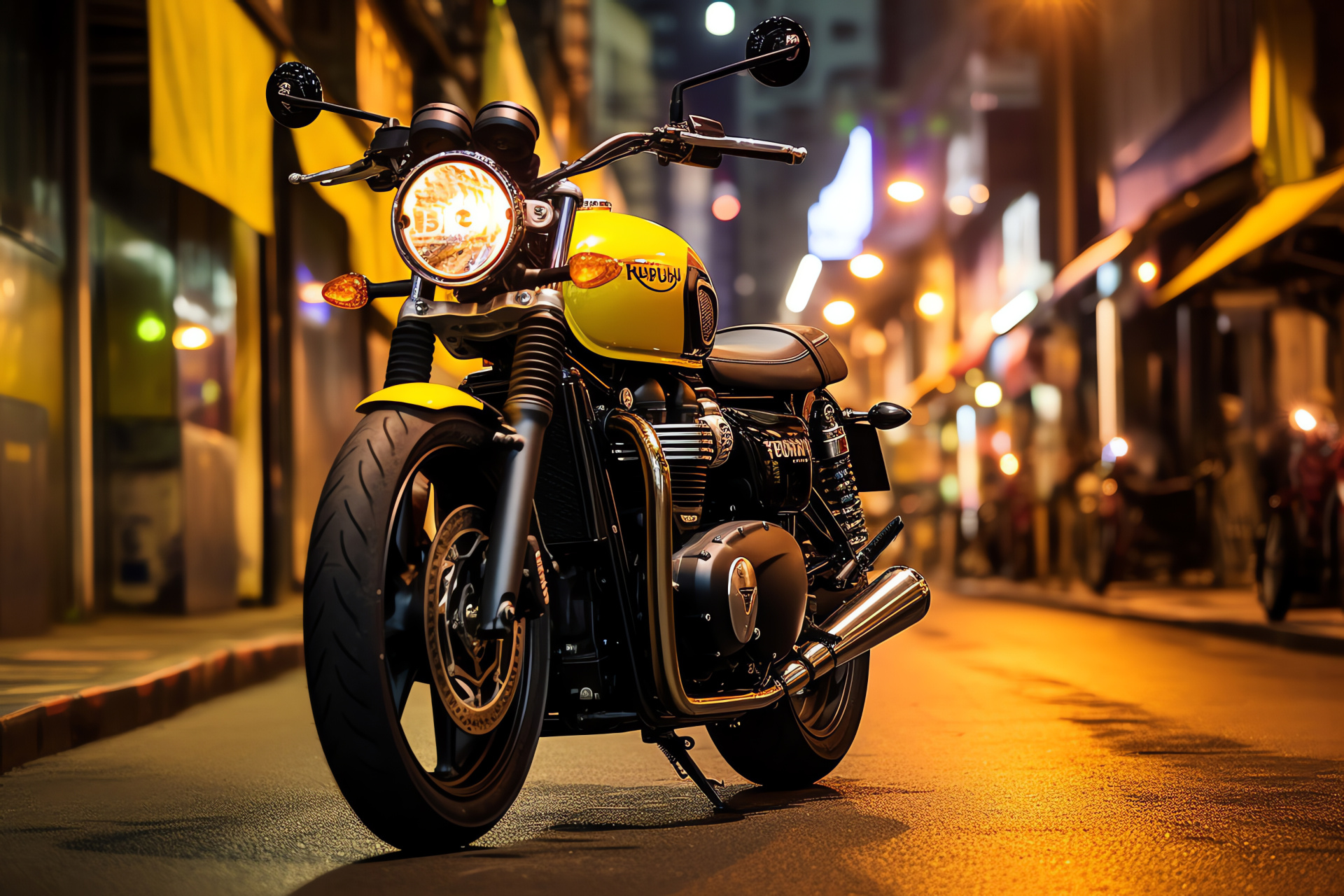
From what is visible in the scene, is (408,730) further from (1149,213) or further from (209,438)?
(1149,213)

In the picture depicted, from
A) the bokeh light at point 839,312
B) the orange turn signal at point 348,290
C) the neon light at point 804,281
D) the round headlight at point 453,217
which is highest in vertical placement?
the neon light at point 804,281

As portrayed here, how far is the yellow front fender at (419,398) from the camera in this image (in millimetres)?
3514

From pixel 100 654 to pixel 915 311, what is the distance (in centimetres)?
3957

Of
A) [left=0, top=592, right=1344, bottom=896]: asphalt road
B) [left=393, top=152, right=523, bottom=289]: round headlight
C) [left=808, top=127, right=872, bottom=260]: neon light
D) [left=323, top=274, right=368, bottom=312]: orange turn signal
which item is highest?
[left=808, top=127, right=872, bottom=260]: neon light

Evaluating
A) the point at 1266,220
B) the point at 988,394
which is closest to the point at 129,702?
the point at 1266,220

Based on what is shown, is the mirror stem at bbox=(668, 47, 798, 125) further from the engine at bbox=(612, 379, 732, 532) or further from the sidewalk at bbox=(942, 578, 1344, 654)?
the sidewalk at bbox=(942, 578, 1344, 654)

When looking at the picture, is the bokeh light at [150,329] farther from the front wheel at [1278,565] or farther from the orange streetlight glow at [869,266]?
the orange streetlight glow at [869,266]

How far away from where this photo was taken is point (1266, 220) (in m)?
16.1

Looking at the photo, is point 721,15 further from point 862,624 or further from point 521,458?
point 521,458

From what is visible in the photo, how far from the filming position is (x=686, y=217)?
4823 inches

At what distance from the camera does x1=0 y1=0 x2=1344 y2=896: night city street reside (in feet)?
11.8

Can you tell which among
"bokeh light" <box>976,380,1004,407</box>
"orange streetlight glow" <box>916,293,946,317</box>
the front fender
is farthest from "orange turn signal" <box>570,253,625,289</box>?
"orange streetlight glow" <box>916,293,946,317</box>

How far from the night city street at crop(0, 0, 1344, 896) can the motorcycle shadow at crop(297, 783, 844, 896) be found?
2 centimetres

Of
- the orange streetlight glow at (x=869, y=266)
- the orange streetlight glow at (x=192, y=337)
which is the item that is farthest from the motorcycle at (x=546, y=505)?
the orange streetlight glow at (x=869, y=266)
